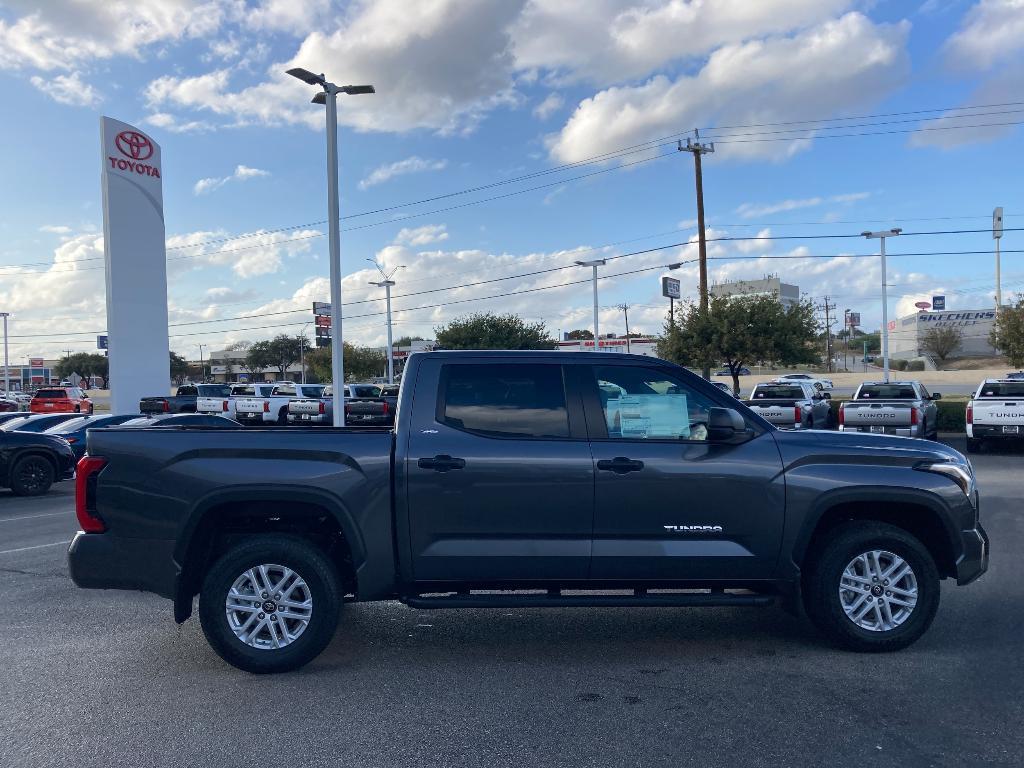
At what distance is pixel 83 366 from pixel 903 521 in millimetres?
120385

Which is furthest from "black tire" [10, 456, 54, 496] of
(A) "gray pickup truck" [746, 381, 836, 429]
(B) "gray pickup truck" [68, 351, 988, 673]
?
(A) "gray pickup truck" [746, 381, 836, 429]

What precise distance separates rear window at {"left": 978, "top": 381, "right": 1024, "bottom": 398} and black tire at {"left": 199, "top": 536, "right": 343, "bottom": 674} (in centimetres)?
1788

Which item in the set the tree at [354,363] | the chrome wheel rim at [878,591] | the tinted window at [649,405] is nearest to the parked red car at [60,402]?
the tree at [354,363]

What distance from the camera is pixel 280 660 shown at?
5180 millimetres

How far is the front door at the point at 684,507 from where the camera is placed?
5.23 m

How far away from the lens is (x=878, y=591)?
5.44m

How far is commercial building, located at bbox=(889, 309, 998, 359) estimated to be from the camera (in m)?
109

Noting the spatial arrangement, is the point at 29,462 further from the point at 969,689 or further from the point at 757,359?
the point at 757,359

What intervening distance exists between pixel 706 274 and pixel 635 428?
105ft

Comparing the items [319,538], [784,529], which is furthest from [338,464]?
[784,529]

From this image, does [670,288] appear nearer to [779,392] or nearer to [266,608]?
[779,392]

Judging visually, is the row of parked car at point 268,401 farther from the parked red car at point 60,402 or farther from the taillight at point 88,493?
the taillight at point 88,493

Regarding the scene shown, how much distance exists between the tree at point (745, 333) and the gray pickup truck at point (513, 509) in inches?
1142

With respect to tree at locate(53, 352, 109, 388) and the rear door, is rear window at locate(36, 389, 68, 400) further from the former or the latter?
tree at locate(53, 352, 109, 388)
